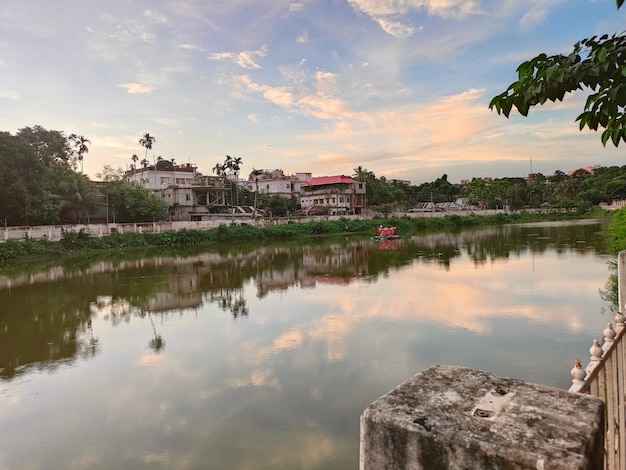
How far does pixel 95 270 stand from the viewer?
898 inches

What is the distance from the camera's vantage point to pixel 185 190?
164ft

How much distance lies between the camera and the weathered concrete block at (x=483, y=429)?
3.66 feet

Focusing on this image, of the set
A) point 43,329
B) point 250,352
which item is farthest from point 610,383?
point 43,329

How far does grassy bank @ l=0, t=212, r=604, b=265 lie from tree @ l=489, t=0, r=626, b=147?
18541 mm

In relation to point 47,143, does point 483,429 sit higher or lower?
lower

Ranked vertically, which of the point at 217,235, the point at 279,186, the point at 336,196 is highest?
the point at 279,186

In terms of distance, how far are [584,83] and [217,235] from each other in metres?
38.4

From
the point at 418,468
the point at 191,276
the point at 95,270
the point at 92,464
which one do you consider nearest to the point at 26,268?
the point at 95,270

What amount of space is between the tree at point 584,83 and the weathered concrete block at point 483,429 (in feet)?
5.47

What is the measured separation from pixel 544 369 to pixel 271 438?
15.6ft

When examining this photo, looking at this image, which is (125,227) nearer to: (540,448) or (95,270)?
(95,270)

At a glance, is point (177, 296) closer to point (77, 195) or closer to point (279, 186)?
point (77, 195)

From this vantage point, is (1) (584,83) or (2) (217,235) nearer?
(1) (584,83)

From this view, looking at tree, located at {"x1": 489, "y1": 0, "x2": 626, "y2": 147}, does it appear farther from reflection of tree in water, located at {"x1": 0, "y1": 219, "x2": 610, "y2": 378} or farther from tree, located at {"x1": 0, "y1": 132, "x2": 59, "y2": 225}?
Result: tree, located at {"x1": 0, "y1": 132, "x2": 59, "y2": 225}
